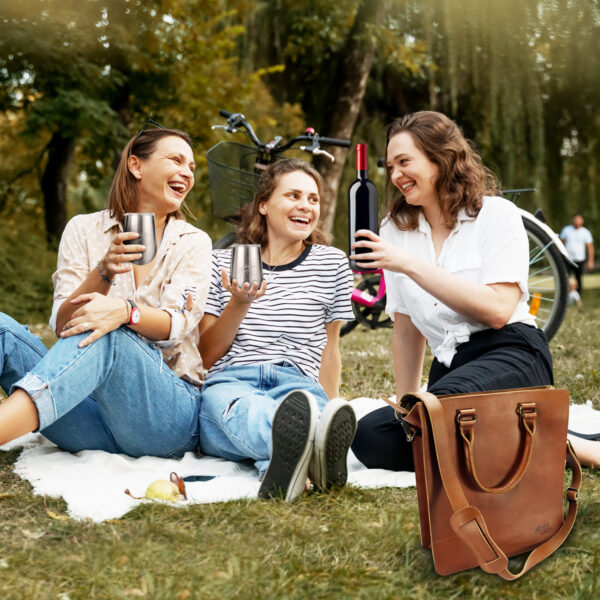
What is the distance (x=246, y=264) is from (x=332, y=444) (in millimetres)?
684

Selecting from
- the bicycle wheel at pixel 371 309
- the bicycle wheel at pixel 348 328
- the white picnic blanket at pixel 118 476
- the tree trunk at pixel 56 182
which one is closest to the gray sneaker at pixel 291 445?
the white picnic blanket at pixel 118 476

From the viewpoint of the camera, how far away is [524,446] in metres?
2.07

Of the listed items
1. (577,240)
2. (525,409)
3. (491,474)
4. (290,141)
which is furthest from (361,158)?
(577,240)

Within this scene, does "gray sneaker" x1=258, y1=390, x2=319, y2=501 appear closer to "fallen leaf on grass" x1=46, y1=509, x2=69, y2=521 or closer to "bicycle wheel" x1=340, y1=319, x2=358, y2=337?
"fallen leaf on grass" x1=46, y1=509, x2=69, y2=521

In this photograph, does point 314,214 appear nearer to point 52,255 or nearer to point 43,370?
point 43,370

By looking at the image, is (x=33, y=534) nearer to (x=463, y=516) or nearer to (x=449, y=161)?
(x=463, y=516)

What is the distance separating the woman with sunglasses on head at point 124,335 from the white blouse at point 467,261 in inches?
32.0

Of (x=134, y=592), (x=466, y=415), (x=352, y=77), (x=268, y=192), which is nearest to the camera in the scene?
(x=134, y=592)

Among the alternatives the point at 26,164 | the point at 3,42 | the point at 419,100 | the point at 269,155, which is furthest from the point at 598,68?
the point at 26,164

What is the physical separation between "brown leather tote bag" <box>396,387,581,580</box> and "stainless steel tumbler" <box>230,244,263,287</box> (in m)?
0.87

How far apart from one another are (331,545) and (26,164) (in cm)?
1432

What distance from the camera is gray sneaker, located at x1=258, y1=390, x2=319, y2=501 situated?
7.79ft

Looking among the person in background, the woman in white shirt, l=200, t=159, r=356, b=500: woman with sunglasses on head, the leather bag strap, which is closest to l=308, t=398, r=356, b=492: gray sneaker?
l=200, t=159, r=356, b=500: woman with sunglasses on head

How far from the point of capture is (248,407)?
8.98 feet
